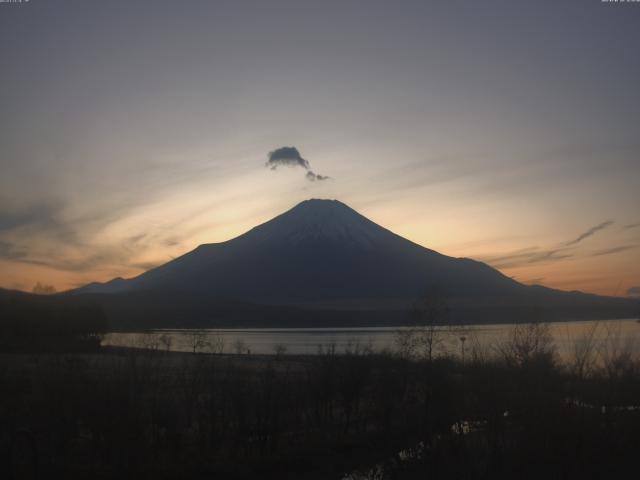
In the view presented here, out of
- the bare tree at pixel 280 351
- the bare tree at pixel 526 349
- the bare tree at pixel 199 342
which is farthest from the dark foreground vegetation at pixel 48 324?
the bare tree at pixel 526 349

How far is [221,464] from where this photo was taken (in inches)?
609

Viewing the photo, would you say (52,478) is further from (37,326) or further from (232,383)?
(37,326)

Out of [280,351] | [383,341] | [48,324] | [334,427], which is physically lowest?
[334,427]

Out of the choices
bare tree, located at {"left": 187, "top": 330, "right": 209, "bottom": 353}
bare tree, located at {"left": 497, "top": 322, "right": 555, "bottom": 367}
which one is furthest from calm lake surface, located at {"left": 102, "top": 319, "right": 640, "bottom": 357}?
bare tree, located at {"left": 497, "top": 322, "right": 555, "bottom": 367}

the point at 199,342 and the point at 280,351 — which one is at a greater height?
the point at 199,342

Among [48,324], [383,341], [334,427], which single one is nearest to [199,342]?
[48,324]

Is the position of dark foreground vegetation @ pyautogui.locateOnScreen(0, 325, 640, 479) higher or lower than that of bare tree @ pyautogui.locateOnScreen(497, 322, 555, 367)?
lower

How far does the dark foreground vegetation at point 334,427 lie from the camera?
1166 cm

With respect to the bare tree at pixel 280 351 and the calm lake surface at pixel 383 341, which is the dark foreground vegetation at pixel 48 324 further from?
the bare tree at pixel 280 351

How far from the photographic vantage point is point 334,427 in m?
19.9

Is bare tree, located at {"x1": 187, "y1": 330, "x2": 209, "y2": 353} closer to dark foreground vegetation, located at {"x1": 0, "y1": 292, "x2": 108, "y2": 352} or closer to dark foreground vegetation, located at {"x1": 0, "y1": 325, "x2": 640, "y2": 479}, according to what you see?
dark foreground vegetation, located at {"x1": 0, "y1": 292, "x2": 108, "y2": 352}

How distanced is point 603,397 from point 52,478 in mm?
12071

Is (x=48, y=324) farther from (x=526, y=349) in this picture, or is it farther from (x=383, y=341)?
(x=526, y=349)

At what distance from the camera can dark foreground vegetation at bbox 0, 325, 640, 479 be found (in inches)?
459
